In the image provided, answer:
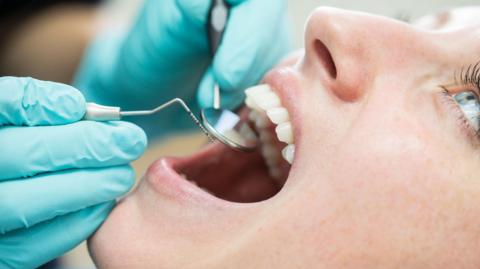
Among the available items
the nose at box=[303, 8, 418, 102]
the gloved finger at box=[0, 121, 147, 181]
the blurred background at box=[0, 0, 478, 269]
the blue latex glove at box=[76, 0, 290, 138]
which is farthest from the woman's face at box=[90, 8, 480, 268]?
the blurred background at box=[0, 0, 478, 269]

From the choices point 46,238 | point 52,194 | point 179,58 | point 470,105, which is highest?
point 470,105

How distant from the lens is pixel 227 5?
51.2 inches

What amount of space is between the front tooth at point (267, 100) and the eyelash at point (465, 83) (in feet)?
1.09

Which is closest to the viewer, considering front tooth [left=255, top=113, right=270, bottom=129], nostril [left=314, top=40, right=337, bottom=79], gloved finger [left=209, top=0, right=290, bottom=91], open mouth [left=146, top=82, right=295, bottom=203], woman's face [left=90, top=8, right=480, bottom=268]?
woman's face [left=90, top=8, right=480, bottom=268]

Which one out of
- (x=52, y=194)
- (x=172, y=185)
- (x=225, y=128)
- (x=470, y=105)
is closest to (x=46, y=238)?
(x=52, y=194)

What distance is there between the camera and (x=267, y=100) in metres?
0.95

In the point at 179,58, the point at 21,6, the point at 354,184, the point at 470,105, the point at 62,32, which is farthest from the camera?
the point at 62,32

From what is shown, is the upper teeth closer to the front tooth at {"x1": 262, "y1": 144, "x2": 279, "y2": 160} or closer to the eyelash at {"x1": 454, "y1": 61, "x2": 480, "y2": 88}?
the front tooth at {"x1": 262, "y1": 144, "x2": 279, "y2": 160}

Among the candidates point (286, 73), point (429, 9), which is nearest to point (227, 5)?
point (286, 73)

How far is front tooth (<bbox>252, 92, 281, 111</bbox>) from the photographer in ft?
3.08

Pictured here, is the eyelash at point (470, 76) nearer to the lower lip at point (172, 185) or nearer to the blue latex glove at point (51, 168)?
the lower lip at point (172, 185)

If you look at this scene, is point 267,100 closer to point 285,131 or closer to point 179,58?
point 285,131

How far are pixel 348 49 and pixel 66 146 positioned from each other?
0.57 metres

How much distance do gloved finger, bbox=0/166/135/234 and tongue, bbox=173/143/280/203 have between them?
0.24m
